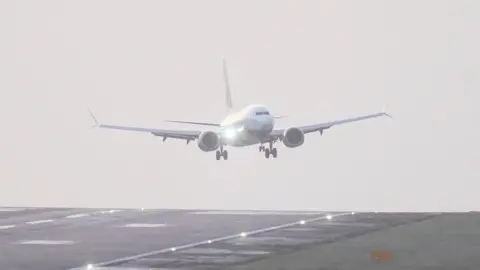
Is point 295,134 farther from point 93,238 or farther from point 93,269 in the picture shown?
point 93,269

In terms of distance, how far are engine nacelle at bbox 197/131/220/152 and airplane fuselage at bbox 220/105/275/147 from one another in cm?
216

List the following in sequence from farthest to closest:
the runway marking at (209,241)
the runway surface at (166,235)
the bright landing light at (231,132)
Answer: the bright landing light at (231,132)
the runway surface at (166,235)
the runway marking at (209,241)

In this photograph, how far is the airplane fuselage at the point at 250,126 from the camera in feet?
330

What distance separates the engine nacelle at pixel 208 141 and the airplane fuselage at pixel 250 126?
2161mm

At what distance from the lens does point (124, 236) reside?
67562mm

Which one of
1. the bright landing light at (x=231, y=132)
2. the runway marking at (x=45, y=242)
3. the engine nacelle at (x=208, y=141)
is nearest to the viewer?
the runway marking at (x=45, y=242)

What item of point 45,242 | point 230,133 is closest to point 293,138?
point 230,133

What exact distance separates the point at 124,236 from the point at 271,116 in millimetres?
37231

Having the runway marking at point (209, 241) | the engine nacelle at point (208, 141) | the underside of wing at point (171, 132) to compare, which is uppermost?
the underside of wing at point (171, 132)

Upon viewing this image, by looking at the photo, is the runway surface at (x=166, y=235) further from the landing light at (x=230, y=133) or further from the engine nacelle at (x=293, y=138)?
the landing light at (x=230, y=133)

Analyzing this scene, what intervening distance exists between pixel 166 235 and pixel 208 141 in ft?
121

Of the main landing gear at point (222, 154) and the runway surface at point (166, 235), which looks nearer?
the runway surface at point (166, 235)

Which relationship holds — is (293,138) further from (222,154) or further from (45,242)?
(45,242)

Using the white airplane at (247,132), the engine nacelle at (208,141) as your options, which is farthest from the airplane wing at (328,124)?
the engine nacelle at (208,141)
